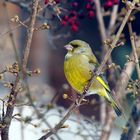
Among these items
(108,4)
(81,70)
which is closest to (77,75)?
(81,70)

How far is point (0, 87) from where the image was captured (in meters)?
8.44

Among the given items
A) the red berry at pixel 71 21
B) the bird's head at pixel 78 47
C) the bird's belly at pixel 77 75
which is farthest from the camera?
the bird's head at pixel 78 47

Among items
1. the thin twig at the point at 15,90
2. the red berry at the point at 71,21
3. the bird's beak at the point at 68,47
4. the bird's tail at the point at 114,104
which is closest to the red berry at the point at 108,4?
the red berry at the point at 71,21

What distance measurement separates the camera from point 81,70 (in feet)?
11.5

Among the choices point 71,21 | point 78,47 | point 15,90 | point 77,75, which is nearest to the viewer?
point 15,90

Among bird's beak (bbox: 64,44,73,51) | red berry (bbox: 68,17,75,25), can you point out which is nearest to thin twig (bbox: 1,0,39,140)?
red berry (bbox: 68,17,75,25)

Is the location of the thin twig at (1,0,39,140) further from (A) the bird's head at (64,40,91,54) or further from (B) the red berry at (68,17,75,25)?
(A) the bird's head at (64,40,91,54)

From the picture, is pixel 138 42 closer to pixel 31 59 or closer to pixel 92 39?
pixel 92 39

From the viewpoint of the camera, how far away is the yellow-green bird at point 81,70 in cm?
345

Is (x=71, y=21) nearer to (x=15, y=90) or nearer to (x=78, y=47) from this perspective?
(x=78, y=47)

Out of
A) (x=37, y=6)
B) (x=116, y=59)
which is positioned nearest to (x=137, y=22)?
(x=116, y=59)

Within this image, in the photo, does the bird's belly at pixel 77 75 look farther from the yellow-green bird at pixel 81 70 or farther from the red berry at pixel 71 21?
the red berry at pixel 71 21

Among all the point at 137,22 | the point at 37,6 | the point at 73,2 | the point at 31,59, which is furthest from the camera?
the point at 31,59

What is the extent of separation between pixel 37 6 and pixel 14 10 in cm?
618
